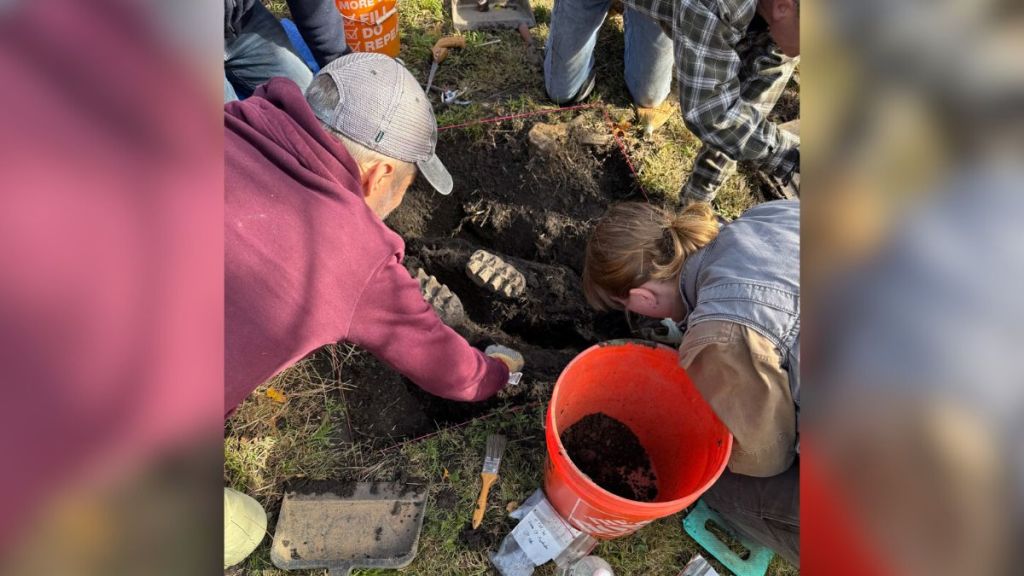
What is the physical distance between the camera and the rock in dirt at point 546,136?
A: 341 centimetres

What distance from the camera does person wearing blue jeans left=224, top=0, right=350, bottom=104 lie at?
116 inches

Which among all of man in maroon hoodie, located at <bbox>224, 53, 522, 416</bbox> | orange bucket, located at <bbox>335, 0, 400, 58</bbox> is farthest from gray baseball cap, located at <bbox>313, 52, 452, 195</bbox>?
orange bucket, located at <bbox>335, 0, 400, 58</bbox>

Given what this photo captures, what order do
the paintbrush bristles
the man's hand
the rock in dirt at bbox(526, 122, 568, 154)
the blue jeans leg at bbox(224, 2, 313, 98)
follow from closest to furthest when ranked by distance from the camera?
1. the paintbrush bristles
2. the man's hand
3. the blue jeans leg at bbox(224, 2, 313, 98)
4. the rock in dirt at bbox(526, 122, 568, 154)

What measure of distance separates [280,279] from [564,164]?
2127 mm

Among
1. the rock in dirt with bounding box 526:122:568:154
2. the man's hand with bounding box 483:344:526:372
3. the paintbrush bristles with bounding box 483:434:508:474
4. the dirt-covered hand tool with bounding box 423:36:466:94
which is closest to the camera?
the paintbrush bristles with bounding box 483:434:508:474

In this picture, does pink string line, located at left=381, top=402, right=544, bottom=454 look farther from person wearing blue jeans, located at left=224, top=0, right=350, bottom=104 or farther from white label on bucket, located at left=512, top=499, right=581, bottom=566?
Result: person wearing blue jeans, located at left=224, top=0, right=350, bottom=104

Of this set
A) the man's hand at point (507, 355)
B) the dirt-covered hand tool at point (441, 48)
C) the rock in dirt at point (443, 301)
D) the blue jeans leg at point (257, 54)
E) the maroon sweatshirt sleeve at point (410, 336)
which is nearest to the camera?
the maroon sweatshirt sleeve at point (410, 336)

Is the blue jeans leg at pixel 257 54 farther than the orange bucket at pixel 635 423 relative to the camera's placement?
Yes

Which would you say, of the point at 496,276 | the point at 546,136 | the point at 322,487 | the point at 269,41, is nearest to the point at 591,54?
the point at 546,136

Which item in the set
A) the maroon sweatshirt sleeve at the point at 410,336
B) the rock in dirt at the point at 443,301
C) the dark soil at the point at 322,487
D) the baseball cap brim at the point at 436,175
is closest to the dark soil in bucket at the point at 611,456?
the maroon sweatshirt sleeve at the point at 410,336

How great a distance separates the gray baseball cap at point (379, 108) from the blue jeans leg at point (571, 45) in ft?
5.09

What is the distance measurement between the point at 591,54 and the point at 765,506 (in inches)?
102

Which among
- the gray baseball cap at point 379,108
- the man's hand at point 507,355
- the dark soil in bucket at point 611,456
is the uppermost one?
the gray baseball cap at point 379,108

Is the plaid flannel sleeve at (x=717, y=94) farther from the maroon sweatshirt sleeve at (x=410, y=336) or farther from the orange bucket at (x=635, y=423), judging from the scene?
the maroon sweatshirt sleeve at (x=410, y=336)
